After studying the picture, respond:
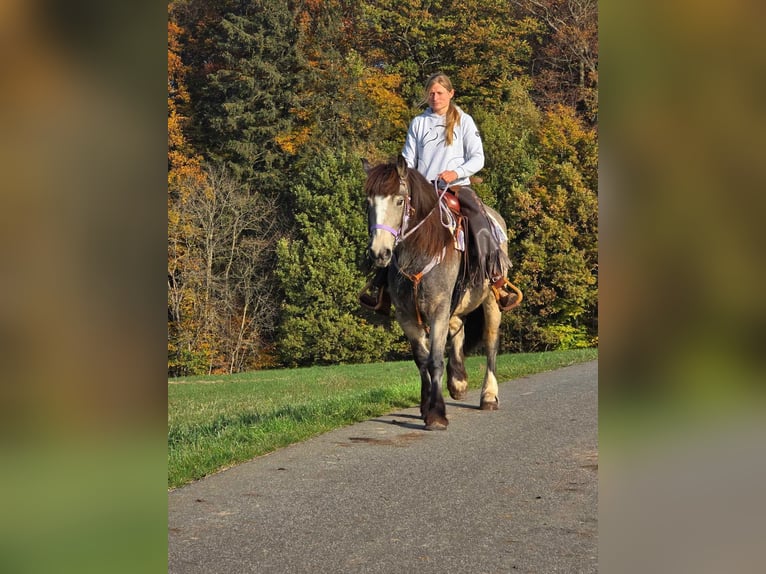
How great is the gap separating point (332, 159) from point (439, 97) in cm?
2643

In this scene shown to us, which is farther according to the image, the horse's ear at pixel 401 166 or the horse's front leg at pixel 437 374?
→ the horse's front leg at pixel 437 374

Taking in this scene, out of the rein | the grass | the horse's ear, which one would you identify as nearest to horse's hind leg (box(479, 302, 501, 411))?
the grass

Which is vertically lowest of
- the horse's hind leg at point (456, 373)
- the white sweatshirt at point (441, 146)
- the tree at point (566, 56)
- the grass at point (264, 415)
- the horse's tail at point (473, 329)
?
the grass at point (264, 415)

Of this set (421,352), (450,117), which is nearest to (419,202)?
(450,117)

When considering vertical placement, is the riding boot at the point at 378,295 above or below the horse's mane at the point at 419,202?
below

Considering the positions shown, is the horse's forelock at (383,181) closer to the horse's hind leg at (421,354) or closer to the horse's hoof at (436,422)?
the horse's hind leg at (421,354)

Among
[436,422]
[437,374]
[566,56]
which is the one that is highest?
[566,56]

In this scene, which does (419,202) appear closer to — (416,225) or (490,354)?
(416,225)

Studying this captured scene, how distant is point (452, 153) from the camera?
8.21 m

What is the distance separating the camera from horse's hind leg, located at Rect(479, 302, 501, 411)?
9109 mm

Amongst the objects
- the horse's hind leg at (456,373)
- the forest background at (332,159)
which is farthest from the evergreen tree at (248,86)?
the horse's hind leg at (456,373)

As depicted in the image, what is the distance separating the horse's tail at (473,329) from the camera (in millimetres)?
Answer: 9969
